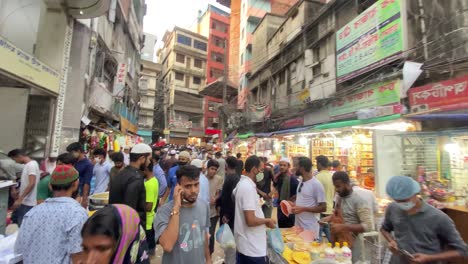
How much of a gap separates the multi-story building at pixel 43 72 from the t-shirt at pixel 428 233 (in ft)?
28.2

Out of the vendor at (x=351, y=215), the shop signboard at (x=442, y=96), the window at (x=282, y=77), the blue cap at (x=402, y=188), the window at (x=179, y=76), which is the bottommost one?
the vendor at (x=351, y=215)

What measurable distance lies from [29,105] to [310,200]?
29.2ft

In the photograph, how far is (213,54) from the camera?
38.6 meters

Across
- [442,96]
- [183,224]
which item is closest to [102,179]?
[183,224]

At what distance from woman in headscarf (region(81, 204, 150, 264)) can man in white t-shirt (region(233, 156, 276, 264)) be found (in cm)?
157

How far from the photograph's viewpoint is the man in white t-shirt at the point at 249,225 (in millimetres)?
2787

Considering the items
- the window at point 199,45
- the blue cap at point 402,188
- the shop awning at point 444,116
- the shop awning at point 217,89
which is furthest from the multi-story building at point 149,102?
the blue cap at point 402,188

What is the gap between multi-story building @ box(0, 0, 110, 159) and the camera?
7141 millimetres

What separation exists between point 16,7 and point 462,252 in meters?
11.0

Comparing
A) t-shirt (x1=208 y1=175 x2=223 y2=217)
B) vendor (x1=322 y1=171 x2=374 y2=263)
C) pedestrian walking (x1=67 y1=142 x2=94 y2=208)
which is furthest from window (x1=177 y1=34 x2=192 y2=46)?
vendor (x1=322 y1=171 x2=374 y2=263)

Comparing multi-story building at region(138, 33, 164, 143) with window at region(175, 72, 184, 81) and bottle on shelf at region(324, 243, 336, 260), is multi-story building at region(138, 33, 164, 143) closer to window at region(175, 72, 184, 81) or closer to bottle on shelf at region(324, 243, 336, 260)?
window at region(175, 72, 184, 81)

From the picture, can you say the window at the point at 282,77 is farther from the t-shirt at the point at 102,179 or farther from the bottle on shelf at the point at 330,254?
the bottle on shelf at the point at 330,254

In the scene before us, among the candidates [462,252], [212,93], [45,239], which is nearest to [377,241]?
[462,252]

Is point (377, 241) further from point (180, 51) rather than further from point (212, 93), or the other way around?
point (180, 51)
